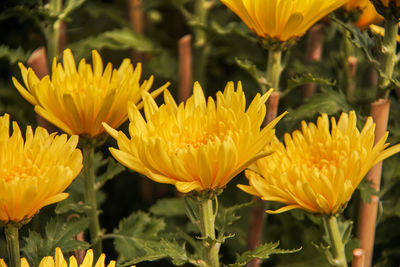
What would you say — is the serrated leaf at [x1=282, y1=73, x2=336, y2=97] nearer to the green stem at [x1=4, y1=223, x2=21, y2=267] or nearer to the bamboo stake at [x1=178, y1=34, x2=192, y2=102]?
the bamboo stake at [x1=178, y1=34, x2=192, y2=102]

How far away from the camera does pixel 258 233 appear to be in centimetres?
112

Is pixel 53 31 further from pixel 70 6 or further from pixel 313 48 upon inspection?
pixel 313 48

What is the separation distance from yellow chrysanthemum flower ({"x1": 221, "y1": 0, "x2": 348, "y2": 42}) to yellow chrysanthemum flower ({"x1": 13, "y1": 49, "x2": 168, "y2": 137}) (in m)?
0.16

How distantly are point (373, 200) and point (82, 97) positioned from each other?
0.50 meters

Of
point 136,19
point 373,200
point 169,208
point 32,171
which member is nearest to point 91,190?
point 32,171

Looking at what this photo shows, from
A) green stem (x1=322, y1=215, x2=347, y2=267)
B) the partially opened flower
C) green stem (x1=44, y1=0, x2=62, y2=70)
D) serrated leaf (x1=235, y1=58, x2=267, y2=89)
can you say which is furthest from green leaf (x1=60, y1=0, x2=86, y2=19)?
green stem (x1=322, y1=215, x2=347, y2=267)

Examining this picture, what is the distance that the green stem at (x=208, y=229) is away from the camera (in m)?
0.83

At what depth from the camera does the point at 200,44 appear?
148 cm

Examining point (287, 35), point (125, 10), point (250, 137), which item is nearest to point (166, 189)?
point (125, 10)

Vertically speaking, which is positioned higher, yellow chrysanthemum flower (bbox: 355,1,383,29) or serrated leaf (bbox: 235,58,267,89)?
yellow chrysanthemum flower (bbox: 355,1,383,29)

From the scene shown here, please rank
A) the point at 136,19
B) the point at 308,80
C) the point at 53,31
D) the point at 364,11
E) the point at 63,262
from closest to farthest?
the point at 63,262 → the point at 308,80 → the point at 364,11 → the point at 53,31 → the point at 136,19

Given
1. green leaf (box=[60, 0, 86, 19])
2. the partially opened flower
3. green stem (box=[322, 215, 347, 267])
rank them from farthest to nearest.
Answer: green leaf (box=[60, 0, 86, 19])
the partially opened flower
green stem (box=[322, 215, 347, 267])

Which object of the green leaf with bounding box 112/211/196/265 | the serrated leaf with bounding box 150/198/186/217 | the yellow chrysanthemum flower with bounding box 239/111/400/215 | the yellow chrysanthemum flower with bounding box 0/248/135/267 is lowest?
the serrated leaf with bounding box 150/198/186/217

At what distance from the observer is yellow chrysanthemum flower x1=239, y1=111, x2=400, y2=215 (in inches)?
31.2
